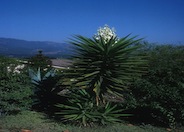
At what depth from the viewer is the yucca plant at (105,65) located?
640 centimetres

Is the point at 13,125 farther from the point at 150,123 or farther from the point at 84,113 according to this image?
the point at 150,123

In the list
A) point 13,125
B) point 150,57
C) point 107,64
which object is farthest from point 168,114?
point 13,125

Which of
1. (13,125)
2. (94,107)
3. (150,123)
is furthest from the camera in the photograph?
(150,123)

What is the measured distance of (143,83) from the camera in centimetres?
671

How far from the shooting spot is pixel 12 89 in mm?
6977

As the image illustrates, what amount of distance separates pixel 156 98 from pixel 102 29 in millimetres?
2476

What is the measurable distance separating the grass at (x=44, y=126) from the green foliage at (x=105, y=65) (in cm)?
74

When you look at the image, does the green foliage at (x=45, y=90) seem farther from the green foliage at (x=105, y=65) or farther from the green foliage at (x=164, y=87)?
the green foliage at (x=164, y=87)

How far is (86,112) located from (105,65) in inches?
47.3

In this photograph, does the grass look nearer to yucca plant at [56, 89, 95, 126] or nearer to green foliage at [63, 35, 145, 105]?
yucca plant at [56, 89, 95, 126]

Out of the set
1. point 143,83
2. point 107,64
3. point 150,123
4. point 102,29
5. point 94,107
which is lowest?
→ point 150,123

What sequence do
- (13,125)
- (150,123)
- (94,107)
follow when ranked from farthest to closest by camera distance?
1. (150,123)
2. (94,107)
3. (13,125)

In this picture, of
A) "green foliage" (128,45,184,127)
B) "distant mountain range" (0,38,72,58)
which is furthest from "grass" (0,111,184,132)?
"distant mountain range" (0,38,72,58)

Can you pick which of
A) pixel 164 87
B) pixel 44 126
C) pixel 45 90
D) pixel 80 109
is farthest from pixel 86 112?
pixel 45 90
